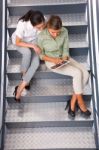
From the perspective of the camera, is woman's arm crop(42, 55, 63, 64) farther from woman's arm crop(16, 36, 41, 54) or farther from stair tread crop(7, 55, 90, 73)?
stair tread crop(7, 55, 90, 73)

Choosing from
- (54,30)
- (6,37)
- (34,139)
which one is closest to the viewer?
(54,30)

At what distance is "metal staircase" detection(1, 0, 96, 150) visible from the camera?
3.62 metres

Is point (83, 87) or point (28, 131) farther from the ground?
point (83, 87)

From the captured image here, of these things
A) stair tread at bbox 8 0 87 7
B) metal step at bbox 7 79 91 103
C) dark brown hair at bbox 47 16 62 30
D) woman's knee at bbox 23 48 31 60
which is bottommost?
metal step at bbox 7 79 91 103

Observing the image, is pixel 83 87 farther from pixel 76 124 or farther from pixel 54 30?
pixel 54 30

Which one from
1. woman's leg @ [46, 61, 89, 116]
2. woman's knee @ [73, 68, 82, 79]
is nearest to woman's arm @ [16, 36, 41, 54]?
woman's leg @ [46, 61, 89, 116]

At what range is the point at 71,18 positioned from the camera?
4.11 metres

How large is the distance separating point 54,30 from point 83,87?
84 centimetres

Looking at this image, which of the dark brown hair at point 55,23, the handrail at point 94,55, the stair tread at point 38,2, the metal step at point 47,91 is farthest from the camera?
the stair tread at point 38,2

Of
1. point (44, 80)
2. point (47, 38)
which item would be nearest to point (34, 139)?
point (44, 80)

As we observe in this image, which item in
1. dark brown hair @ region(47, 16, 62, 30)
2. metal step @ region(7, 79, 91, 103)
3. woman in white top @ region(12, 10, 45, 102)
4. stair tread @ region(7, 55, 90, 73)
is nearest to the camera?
dark brown hair @ region(47, 16, 62, 30)

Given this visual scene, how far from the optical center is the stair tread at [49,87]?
3.81 meters

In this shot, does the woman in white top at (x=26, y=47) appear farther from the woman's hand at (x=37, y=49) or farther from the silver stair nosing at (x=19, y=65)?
the silver stair nosing at (x=19, y=65)

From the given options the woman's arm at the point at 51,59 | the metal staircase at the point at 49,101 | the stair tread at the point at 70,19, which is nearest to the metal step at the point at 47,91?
the metal staircase at the point at 49,101
